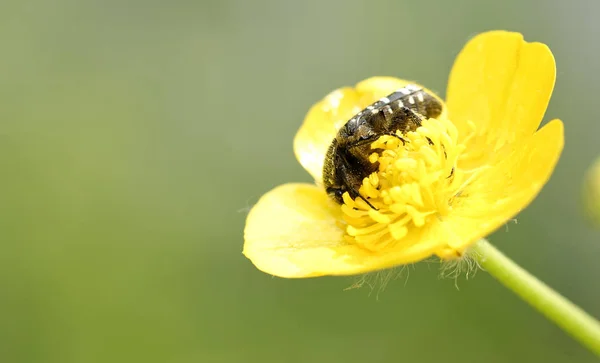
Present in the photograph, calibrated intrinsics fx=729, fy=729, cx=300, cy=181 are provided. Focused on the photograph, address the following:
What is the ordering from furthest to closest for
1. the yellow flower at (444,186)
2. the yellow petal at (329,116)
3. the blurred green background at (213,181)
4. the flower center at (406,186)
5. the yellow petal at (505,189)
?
the blurred green background at (213,181) < the yellow petal at (329,116) < the flower center at (406,186) < the yellow flower at (444,186) < the yellow petal at (505,189)

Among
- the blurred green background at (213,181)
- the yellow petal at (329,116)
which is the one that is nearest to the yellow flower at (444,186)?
the yellow petal at (329,116)

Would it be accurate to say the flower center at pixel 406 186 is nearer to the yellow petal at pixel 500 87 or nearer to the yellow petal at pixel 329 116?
the yellow petal at pixel 500 87

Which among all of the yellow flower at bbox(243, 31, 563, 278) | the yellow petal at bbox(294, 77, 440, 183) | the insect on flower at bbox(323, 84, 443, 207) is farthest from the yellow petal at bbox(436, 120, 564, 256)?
the yellow petal at bbox(294, 77, 440, 183)

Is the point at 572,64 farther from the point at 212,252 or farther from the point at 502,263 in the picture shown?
the point at 502,263

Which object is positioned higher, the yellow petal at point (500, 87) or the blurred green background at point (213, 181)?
the yellow petal at point (500, 87)

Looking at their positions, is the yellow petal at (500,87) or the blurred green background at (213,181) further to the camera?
the blurred green background at (213,181)

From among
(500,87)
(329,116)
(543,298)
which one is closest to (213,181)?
(329,116)
